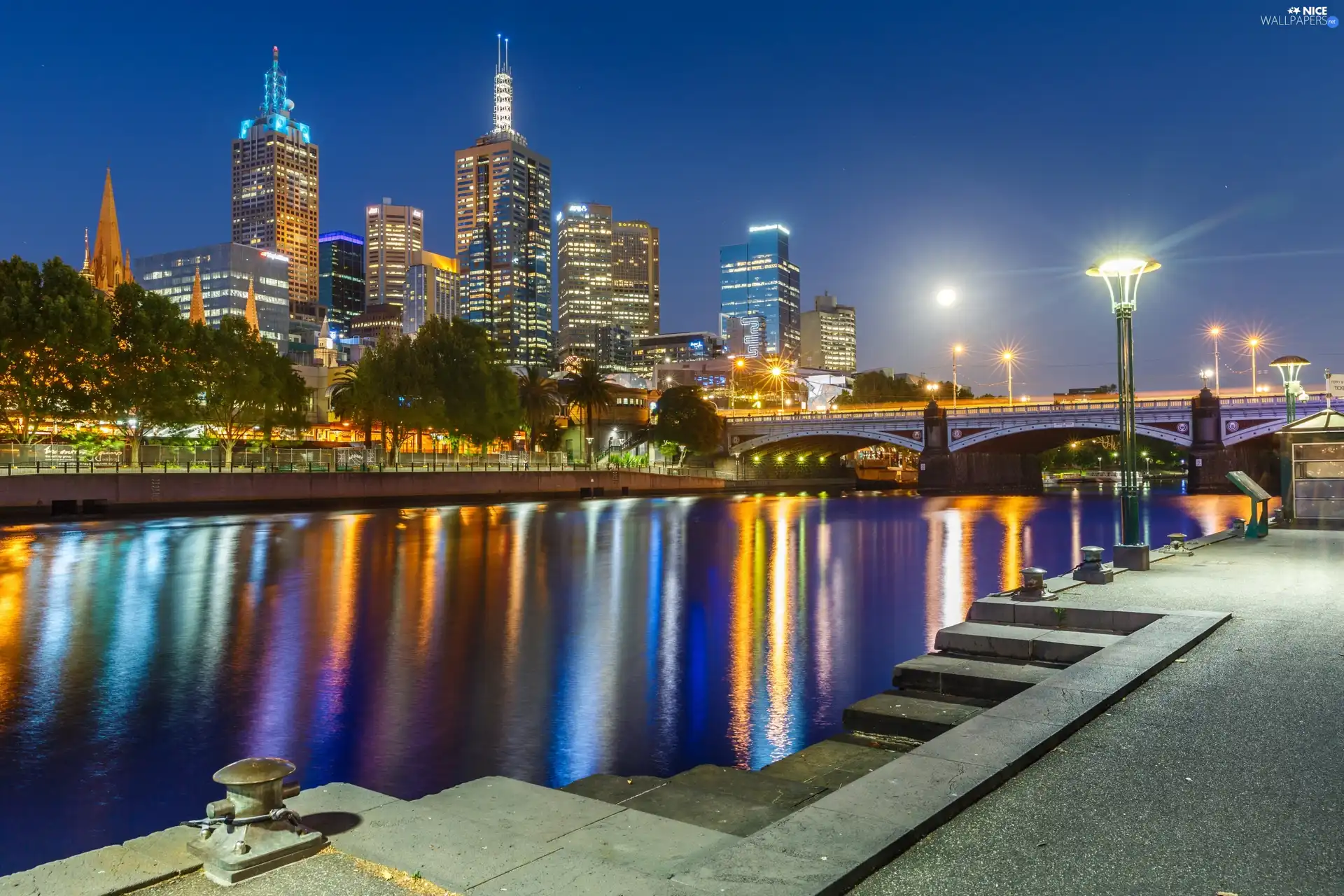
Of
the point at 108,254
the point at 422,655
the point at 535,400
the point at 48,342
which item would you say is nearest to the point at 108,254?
the point at 108,254

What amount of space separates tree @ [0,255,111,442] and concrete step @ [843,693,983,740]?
55.3 m

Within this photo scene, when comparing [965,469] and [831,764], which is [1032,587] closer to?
[831,764]

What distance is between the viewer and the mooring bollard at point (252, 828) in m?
5.30

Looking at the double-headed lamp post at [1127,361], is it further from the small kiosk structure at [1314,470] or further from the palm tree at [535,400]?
the palm tree at [535,400]

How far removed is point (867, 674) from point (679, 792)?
30.4 ft

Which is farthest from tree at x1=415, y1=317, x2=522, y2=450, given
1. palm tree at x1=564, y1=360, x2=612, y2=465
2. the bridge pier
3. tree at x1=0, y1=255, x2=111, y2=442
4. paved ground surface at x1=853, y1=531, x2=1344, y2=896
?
paved ground surface at x1=853, y1=531, x2=1344, y2=896

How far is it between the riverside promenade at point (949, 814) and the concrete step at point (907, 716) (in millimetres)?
30

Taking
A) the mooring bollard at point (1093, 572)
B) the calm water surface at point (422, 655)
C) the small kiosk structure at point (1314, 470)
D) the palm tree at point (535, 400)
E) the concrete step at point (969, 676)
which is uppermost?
the palm tree at point (535, 400)

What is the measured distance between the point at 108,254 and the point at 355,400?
91.1 m

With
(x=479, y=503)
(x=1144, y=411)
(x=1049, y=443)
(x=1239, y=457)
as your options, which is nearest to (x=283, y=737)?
(x=479, y=503)

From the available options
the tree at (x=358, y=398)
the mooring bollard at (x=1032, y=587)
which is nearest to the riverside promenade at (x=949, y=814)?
the mooring bollard at (x=1032, y=587)

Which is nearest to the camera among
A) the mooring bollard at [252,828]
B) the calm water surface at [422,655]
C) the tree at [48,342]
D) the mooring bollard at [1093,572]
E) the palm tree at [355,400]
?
the mooring bollard at [252,828]

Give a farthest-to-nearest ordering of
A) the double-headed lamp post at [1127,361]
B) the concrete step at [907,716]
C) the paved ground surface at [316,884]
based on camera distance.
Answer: the double-headed lamp post at [1127,361]
the concrete step at [907,716]
the paved ground surface at [316,884]

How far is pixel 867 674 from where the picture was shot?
16.6 m
